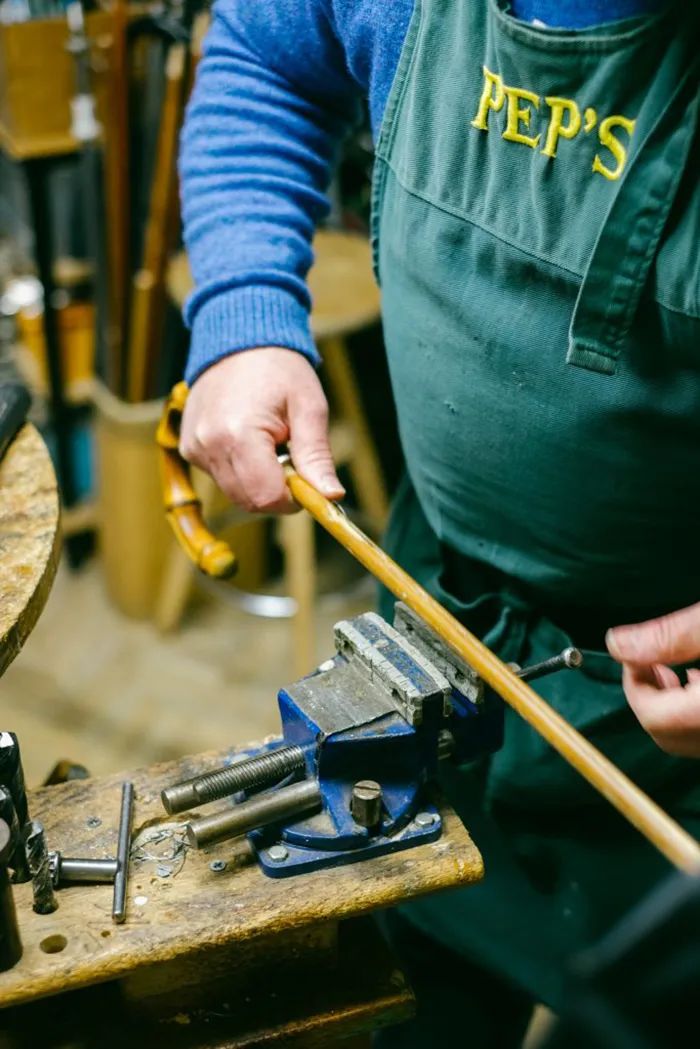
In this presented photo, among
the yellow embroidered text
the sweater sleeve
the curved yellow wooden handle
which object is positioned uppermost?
the yellow embroidered text

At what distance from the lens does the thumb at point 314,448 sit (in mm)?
1054

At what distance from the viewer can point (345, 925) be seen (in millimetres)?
1041

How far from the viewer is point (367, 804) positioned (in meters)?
0.86

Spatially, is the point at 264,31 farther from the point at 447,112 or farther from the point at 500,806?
the point at 500,806

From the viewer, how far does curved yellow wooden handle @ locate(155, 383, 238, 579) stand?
108cm

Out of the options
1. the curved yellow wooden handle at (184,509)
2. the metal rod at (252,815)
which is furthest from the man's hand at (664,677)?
the curved yellow wooden handle at (184,509)

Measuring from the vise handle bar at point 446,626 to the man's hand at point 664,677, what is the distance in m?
0.05

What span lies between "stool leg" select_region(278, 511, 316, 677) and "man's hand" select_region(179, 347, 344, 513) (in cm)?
97

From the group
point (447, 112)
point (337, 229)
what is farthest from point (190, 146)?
point (337, 229)

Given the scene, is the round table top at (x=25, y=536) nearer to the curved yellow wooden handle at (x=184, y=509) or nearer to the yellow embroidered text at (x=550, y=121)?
the curved yellow wooden handle at (x=184, y=509)

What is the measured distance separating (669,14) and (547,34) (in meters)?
Answer: 0.09

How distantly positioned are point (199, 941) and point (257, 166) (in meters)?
0.79

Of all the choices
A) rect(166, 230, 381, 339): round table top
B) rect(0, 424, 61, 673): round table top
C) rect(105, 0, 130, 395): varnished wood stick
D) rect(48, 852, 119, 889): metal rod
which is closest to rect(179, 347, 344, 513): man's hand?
rect(0, 424, 61, 673): round table top

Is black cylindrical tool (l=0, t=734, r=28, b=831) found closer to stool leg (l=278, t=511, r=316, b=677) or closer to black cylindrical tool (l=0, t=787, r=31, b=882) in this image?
black cylindrical tool (l=0, t=787, r=31, b=882)
